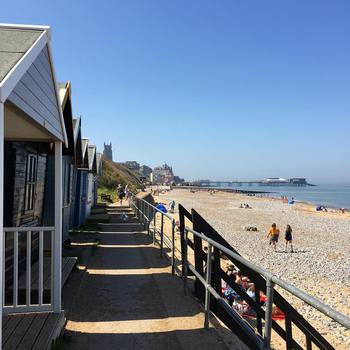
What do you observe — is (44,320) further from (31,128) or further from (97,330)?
(31,128)

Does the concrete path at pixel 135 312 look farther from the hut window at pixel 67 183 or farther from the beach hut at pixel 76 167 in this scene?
the beach hut at pixel 76 167

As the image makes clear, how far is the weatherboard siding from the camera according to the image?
3.46m

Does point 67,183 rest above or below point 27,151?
below

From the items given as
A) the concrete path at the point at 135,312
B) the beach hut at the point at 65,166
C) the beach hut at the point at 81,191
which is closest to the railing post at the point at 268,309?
the concrete path at the point at 135,312

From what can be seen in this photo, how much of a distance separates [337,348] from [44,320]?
280 inches

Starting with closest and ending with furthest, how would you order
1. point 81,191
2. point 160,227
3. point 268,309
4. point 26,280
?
point 268,309 < point 26,280 < point 160,227 < point 81,191

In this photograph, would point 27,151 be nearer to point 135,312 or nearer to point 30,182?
point 30,182

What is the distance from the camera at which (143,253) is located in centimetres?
1066

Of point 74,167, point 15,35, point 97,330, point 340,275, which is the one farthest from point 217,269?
point 340,275

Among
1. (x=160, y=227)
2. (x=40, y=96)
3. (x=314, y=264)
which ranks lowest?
(x=314, y=264)

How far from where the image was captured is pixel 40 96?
13.8ft

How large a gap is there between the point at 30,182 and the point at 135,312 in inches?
147

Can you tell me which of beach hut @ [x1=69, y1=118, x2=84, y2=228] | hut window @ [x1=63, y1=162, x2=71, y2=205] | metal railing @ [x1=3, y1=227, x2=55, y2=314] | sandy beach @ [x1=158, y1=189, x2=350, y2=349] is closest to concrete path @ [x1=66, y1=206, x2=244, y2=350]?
metal railing @ [x1=3, y1=227, x2=55, y2=314]

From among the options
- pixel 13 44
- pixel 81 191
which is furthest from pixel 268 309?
pixel 81 191
